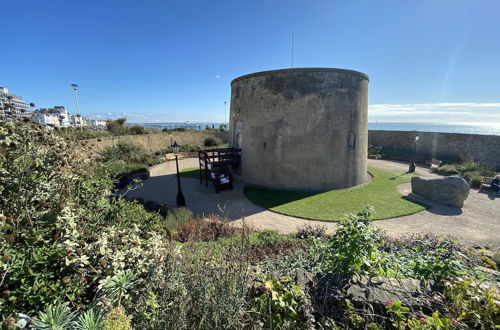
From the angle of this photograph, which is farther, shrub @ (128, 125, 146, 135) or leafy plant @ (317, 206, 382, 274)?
shrub @ (128, 125, 146, 135)

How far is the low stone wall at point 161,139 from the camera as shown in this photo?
19.1m

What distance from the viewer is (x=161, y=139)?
81.6ft

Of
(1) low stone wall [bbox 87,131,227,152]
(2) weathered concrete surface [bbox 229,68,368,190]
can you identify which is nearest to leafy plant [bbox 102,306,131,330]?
(2) weathered concrete surface [bbox 229,68,368,190]

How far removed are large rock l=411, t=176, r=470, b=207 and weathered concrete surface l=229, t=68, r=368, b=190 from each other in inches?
140

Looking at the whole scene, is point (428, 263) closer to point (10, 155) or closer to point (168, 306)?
point (168, 306)

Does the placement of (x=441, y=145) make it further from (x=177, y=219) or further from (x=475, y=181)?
(x=177, y=219)

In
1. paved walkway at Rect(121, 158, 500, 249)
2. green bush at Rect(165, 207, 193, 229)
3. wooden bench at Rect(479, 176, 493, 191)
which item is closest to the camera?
green bush at Rect(165, 207, 193, 229)

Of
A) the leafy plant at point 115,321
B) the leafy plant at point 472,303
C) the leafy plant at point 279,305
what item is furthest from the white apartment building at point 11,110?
the leafy plant at point 472,303

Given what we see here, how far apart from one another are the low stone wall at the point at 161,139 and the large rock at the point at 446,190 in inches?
873

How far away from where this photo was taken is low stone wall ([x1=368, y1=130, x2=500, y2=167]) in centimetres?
1831

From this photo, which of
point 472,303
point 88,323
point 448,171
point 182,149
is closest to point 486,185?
point 448,171

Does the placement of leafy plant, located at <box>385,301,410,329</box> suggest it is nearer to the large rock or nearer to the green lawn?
the green lawn

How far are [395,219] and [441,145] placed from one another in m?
18.5

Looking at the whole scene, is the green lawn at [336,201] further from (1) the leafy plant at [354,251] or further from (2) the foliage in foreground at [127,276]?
(2) the foliage in foreground at [127,276]
